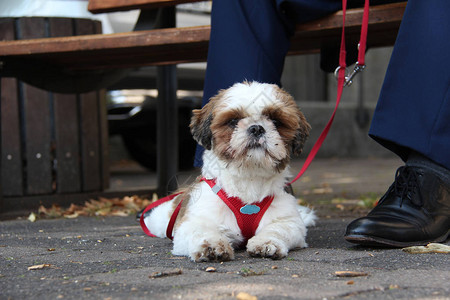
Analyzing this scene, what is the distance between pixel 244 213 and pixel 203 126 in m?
0.50

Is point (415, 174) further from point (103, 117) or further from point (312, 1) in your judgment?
point (103, 117)

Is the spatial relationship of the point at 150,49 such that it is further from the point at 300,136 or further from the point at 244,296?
the point at 244,296

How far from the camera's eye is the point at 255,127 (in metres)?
2.44

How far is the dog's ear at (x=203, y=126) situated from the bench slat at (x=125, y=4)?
123 centimetres

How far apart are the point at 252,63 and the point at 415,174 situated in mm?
1107

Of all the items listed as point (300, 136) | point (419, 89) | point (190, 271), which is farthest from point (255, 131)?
point (419, 89)

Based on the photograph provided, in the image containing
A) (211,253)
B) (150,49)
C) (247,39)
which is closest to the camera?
(211,253)

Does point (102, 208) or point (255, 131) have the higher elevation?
point (255, 131)

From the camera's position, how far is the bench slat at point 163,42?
3.16 metres

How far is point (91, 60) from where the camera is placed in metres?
4.18

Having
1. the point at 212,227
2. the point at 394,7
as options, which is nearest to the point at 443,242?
the point at 212,227

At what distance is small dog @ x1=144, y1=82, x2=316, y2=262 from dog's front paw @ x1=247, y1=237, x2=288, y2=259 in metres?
0.03

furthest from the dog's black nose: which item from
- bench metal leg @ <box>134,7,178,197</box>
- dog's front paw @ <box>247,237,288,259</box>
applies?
bench metal leg @ <box>134,7,178,197</box>

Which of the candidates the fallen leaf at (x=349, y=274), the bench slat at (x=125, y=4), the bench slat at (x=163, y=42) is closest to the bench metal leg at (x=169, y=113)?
the bench slat at (x=163, y=42)
